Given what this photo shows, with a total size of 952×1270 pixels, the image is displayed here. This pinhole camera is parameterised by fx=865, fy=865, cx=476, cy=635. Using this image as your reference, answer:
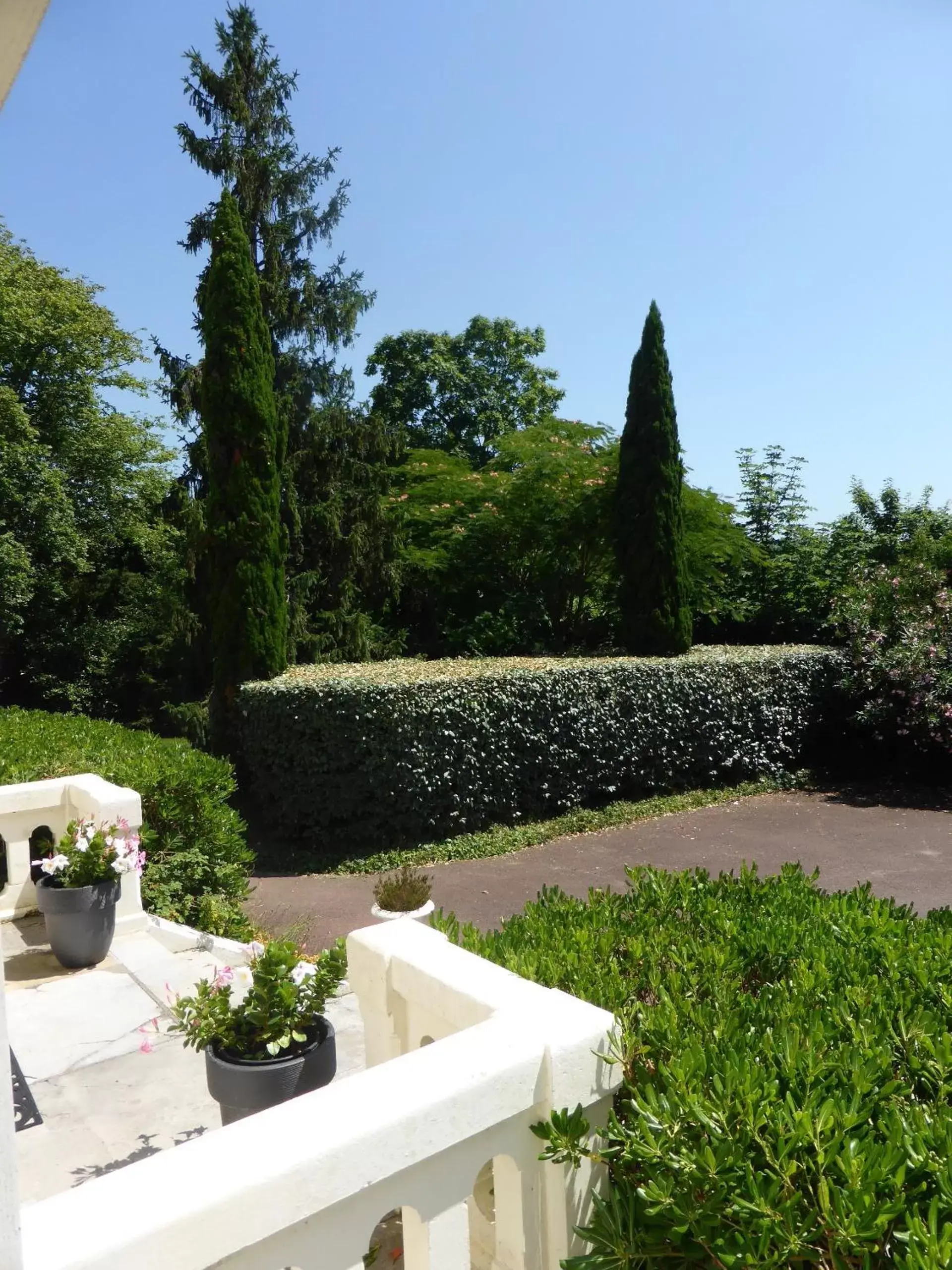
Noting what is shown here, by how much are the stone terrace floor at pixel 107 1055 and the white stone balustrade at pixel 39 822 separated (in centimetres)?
15

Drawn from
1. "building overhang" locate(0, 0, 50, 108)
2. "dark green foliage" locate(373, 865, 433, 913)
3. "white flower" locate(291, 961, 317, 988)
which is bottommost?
"dark green foliage" locate(373, 865, 433, 913)

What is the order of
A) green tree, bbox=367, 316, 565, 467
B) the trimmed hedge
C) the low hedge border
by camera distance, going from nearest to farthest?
the low hedge border, the trimmed hedge, green tree, bbox=367, 316, 565, 467

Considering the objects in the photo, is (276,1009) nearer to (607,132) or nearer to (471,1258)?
(471,1258)

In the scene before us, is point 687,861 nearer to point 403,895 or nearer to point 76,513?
point 403,895

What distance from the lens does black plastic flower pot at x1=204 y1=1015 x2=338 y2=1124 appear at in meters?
2.44

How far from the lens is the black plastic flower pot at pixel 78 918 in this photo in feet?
14.2

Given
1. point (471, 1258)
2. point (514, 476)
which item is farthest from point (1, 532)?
point (471, 1258)

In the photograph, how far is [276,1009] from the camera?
2.52 m

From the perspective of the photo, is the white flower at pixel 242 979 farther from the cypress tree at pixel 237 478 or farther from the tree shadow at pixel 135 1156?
the cypress tree at pixel 237 478

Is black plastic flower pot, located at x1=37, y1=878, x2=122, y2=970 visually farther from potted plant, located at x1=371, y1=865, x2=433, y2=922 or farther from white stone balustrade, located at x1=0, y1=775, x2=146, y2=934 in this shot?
potted plant, located at x1=371, y1=865, x2=433, y2=922

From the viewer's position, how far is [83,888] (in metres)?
4.29

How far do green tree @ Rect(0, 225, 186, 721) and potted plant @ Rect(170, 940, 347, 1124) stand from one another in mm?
13444

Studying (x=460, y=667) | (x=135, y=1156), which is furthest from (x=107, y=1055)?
(x=460, y=667)

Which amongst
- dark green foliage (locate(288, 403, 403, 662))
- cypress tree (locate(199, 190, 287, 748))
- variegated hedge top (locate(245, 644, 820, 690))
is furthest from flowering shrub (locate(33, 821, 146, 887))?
dark green foliage (locate(288, 403, 403, 662))
